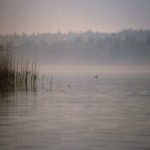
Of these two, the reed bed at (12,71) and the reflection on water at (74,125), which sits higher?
the reed bed at (12,71)

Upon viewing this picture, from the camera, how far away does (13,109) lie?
570 centimetres

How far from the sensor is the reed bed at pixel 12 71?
7.80 meters

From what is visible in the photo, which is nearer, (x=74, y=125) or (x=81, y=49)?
(x=74, y=125)

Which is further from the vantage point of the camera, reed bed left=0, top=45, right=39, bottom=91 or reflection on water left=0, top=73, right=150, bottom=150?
reed bed left=0, top=45, right=39, bottom=91

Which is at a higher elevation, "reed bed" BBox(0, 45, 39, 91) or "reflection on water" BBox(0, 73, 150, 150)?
"reed bed" BBox(0, 45, 39, 91)

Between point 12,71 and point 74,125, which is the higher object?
point 12,71

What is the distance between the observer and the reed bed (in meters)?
7.80

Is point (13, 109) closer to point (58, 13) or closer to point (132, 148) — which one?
point (132, 148)

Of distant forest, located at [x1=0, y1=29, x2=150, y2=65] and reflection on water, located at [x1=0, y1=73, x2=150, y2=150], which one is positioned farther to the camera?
distant forest, located at [x1=0, y1=29, x2=150, y2=65]

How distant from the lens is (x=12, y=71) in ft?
26.6

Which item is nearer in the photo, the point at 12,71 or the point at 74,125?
the point at 74,125

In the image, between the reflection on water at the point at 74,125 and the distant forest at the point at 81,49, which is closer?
the reflection on water at the point at 74,125

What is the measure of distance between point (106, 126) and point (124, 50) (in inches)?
290

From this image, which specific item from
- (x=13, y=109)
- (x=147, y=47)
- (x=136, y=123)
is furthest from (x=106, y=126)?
(x=147, y=47)
